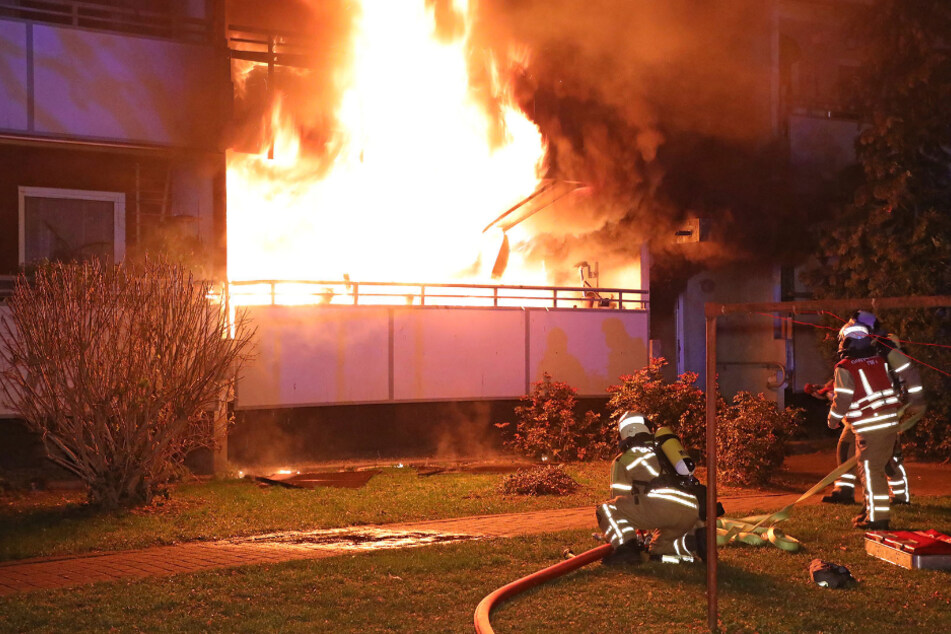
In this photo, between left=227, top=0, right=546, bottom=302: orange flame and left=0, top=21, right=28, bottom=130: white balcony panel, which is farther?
left=227, top=0, right=546, bottom=302: orange flame

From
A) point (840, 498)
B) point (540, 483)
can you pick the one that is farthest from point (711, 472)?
point (540, 483)

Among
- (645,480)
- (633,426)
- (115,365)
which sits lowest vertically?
(645,480)

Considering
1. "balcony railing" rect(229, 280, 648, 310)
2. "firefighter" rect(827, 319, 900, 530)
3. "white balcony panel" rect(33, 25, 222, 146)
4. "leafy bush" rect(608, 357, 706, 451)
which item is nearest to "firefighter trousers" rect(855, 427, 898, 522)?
"firefighter" rect(827, 319, 900, 530)

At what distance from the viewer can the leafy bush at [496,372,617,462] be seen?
14.6 meters

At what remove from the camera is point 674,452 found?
7.44 m

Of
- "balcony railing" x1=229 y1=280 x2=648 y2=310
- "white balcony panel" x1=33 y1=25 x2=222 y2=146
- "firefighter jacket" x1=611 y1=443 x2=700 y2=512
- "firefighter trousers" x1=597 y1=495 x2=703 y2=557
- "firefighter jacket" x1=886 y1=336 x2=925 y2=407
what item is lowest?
"firefighter trousers" x1=597 y1=495 x2=703 y2=557

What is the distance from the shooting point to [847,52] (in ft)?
66.9

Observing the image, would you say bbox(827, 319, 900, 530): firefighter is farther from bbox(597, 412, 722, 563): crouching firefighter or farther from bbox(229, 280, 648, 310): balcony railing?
bbox(229, 280, 648, 310): balcony railing

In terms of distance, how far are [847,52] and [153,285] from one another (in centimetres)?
1592

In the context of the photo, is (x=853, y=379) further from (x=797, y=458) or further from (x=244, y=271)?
(x=244, y=271)

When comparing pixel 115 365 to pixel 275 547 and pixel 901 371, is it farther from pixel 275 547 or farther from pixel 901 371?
pixel 901 371

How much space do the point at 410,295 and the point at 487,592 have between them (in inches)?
350

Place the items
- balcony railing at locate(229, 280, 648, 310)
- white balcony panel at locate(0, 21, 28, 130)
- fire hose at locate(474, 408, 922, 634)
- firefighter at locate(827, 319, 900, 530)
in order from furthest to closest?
1. balcony railing at locate(229, 280, 648, 310)
2. white balcony panel at locate(0, 21, 28, 130)
3. firefighter at locate(827, 319, 900, 530)
4. fire hose at locate(474, 408, 922, 634)

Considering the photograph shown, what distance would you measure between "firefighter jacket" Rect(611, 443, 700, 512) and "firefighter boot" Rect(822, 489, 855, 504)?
3945 millimetres
